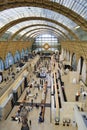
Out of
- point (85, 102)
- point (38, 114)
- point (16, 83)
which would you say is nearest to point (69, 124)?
point (85, 102)

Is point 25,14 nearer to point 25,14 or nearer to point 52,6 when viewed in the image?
point 25,14

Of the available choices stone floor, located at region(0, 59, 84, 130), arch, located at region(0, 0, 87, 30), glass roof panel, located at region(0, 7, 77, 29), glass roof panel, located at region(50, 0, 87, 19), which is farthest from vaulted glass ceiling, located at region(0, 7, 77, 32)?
stone floor, located at region(0, 59, 84, 130)

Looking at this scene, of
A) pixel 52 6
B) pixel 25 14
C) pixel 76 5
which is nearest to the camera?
pixel 76 5

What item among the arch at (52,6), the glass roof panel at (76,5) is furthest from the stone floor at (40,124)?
the glass roof panel at (76,5)

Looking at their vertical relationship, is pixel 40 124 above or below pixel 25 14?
below

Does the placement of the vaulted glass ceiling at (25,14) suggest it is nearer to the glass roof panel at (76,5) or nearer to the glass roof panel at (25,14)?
the glass roof panel at (25,14)

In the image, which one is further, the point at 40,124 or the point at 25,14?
the point at 25,14

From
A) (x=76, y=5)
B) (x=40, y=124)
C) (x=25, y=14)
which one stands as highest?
(x=25, y=14)

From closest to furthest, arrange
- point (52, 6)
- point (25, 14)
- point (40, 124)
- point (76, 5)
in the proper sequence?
point (76, 5) → point (40, 124) → point (52, 6) → point (25, 14)

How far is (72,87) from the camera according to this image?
2753 centimetres

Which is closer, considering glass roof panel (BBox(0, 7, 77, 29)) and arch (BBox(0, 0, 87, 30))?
→ arch (BBox(0, 0, 87, 30))

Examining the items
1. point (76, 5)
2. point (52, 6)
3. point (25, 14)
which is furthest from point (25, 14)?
point (76, 5)

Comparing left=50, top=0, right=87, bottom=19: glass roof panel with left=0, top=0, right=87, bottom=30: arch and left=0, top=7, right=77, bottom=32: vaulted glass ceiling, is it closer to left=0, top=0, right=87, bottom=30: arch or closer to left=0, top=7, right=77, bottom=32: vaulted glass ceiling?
left=0, top=0, right=87, bottom=30: arch

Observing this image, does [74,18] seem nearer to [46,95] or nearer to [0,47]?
[46,95]
